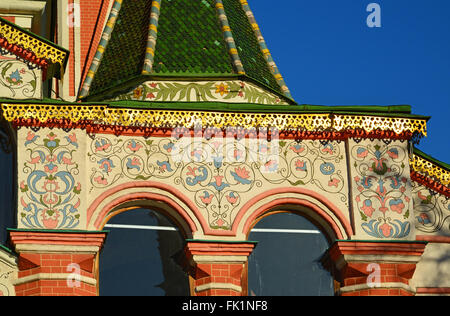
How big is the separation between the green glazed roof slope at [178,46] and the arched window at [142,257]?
2362 mm

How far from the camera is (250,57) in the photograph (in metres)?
18.8

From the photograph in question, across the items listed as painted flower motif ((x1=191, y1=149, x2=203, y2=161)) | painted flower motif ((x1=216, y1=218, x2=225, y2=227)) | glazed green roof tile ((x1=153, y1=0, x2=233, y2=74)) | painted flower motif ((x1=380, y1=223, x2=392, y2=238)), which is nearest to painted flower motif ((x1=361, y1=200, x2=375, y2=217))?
painted flower motif ((x1=380, y1=223, x2=392, y2=238))

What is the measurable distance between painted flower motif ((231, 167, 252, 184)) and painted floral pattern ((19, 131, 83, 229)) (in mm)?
1875

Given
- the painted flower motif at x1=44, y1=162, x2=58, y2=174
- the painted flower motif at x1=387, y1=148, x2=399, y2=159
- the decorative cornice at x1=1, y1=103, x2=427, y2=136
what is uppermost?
the decorative cornice at x1=1, y1=103, x2=427, y2=136

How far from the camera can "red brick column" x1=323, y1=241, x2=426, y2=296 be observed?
16.0 metres

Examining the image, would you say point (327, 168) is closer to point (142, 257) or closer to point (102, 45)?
point (142, 257)

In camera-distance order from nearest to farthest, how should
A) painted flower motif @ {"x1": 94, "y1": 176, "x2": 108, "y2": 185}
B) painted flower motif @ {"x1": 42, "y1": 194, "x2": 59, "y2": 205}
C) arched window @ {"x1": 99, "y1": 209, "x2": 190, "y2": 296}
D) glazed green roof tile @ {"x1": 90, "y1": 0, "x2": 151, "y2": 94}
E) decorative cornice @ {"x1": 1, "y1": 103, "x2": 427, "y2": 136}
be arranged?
painted flower motif @ {"x1": 42, "y1": 194, "x2": 59, "y2": 205}
arched window @ {"x1": 99, "y1": 209, "x2": 190, "y2": 296}
painted flower motif @ {"x1": 94, "y1": 176, "x2": 108, "y2": 185}
decorative cornice @ {"x1": 1, "y1": 103, "x2": 427, "y2": 136}
glazed green roof tile @ {"x1": 90, "y1": 0, "x2": 151, "y2": 94}

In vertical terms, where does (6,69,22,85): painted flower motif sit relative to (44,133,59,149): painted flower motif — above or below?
above

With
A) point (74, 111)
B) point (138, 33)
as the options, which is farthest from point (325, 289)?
point (138, 33)

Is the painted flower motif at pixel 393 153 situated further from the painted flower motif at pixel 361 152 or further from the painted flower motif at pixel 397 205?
the painted flower motif at pixel 397 205

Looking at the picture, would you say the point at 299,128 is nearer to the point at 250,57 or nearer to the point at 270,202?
the point at 270,202

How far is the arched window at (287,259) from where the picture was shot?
16.2 meters

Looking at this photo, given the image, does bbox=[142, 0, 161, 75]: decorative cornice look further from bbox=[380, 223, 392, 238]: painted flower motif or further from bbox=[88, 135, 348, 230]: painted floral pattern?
bbox=[380, 223, 392, 238]: painted flower motif

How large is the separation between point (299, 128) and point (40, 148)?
3.15 m
